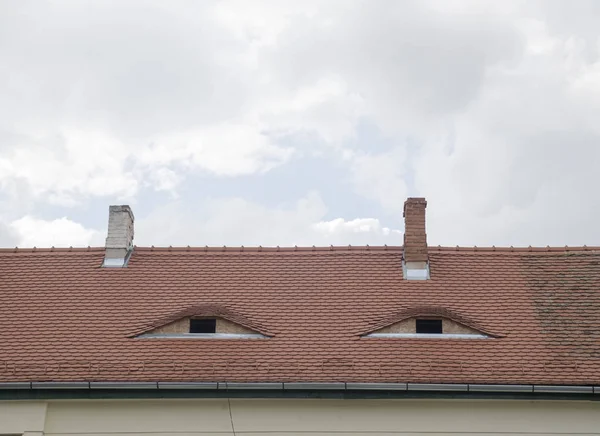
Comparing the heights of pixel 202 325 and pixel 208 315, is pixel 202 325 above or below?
below

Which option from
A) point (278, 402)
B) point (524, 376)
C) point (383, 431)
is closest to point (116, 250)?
point (278, 402)

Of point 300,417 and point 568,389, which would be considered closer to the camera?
point 568,389

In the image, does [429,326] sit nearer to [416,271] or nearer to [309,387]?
[416,271]

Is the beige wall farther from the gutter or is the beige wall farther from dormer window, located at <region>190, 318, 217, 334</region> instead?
dormer window, located at <region>190, 318, 217, 334</region>

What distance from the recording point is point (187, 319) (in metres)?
17.9

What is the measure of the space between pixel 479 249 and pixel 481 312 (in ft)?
8.85

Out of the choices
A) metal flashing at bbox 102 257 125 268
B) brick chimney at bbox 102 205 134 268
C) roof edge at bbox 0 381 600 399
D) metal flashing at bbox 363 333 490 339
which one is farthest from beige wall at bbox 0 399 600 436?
brick chimney at bbox 102 205 134 268

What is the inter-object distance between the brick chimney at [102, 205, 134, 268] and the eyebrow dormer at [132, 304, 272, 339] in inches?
122

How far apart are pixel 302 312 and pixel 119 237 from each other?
5067 millimetres

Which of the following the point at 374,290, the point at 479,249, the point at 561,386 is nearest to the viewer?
the point at 561,386

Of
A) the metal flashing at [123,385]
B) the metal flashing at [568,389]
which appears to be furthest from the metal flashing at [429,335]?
the metal flashing at [123,385]

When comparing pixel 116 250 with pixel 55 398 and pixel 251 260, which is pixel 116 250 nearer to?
pixel 251 260

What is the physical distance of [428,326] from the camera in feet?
58.1

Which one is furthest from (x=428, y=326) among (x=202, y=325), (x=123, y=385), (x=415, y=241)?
(x=123, y=385)
